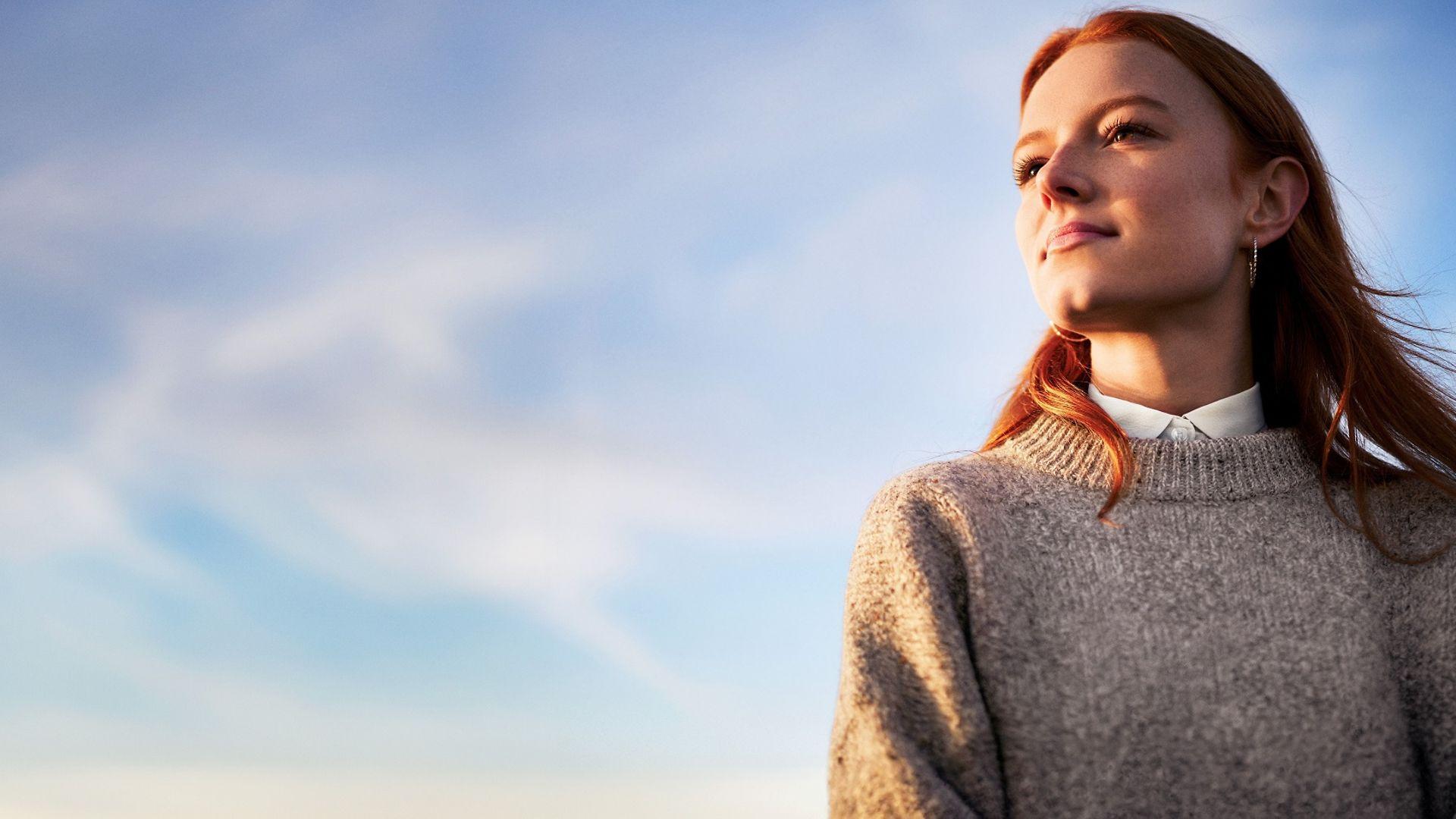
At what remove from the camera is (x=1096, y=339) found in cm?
259

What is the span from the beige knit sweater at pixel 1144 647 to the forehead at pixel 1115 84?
2.32 ft

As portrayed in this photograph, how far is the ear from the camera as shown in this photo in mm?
2623

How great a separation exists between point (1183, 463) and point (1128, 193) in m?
0.56

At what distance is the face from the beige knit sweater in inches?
12.4

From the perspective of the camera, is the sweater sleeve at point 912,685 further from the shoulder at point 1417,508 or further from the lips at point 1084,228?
the shoulder at point 1417,508

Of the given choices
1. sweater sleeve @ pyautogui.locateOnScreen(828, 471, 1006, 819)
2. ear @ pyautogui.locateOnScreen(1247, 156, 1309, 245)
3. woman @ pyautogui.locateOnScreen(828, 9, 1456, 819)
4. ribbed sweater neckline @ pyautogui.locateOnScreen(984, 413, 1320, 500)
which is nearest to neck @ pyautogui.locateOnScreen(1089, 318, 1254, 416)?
woman @ pyautogui.locateOnScreen(828, 9, 1456, 819)

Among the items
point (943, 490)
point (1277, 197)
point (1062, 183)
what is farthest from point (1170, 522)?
point (1277, 197)

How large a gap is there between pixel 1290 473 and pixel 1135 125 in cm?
81

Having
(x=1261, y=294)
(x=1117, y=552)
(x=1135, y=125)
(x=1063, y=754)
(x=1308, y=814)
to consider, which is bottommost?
(x=1308, y=814)

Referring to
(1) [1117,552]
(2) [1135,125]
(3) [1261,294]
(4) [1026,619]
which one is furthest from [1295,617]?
(2) [1135,125]

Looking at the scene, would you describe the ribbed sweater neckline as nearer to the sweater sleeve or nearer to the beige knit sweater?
the beige knit sweater

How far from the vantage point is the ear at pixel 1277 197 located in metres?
2.62

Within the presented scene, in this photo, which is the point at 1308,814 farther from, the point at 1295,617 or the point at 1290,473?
the point at 1290,473

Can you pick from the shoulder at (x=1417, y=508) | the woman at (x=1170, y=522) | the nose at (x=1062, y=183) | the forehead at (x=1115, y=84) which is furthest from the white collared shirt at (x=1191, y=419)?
the forehead at (x=1115, y=84)
